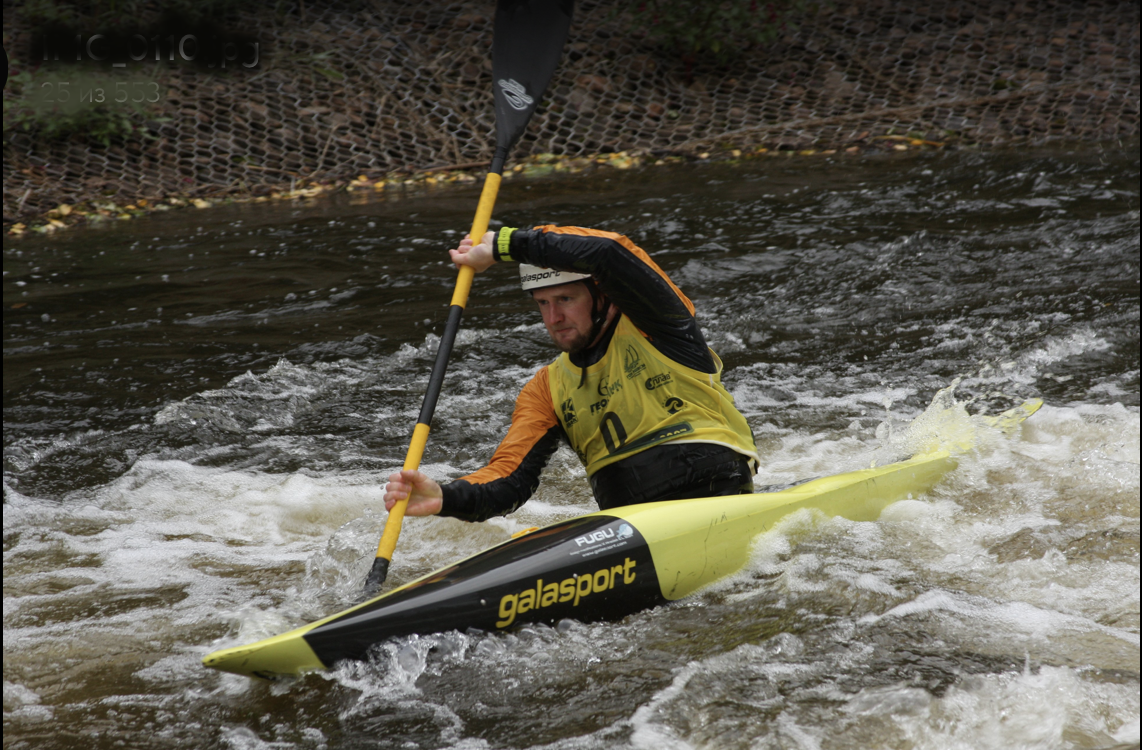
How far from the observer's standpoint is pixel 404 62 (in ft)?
39.1

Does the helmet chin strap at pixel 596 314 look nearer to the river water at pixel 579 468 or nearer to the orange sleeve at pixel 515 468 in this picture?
the orange sleeve at pixel 515 468

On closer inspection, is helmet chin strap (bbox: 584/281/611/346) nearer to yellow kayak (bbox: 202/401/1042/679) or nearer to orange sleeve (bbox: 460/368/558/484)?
orange sleeve (bbox: 460/368/558/484)

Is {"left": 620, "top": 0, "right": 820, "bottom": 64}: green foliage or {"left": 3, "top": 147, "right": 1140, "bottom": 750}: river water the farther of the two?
{"left": 620, "top": 0, "right": 820, "bottom": 64}: green foliage

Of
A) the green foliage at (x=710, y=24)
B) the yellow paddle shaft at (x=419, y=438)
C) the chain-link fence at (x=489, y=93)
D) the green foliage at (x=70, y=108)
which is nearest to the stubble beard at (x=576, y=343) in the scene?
the yellow paddle shaft at (x=419, y=438)

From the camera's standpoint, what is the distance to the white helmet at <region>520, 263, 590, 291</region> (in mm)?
3053

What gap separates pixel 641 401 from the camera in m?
3.12

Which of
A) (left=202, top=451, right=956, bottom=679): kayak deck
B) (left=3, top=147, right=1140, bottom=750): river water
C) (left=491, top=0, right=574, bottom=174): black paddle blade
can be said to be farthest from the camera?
(left=491, top=0, right=574, bottom=174): black paddle blade

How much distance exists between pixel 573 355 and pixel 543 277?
0.92 feet

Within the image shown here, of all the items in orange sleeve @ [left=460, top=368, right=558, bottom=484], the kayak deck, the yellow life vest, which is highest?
the yellow life vest

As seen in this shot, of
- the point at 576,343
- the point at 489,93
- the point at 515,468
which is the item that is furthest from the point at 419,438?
the point at 489,93

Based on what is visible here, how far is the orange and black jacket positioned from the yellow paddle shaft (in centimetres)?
15

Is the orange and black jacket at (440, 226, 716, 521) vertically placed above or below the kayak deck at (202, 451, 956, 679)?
→ above

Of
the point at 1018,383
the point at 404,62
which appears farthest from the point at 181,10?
the point at 1018,383

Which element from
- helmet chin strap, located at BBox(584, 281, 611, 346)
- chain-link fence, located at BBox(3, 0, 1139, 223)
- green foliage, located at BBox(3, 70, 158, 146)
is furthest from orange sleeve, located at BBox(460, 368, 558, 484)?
green foliage, located at BBox(3, 70, 158, 146)
